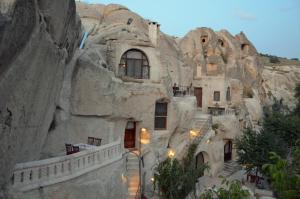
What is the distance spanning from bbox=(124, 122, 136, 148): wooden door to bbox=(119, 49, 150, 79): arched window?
11.3ft

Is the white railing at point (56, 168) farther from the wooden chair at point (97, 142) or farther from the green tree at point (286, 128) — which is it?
the green tree at point (286, 128)

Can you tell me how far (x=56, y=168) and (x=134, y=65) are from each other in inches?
572

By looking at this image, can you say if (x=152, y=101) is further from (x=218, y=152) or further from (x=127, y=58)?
(x=218, y=152)

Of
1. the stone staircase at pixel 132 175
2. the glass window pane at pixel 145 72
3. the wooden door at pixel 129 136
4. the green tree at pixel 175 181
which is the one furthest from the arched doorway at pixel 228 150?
the green tree at pixel 175 181

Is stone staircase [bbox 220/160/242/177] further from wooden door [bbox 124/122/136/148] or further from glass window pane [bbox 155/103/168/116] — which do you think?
wooden door [bbox 124/122/136/148]

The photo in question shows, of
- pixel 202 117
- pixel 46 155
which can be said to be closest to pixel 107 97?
pixel 46 155

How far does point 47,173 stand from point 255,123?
1380 inches

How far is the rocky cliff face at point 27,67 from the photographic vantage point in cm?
814

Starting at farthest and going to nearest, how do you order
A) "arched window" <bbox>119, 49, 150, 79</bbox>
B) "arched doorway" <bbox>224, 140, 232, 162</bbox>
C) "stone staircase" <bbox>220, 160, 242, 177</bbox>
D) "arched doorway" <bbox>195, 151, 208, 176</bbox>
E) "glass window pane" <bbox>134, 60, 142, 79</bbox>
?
1. "arched doorway" <bbox>224, 140, 232, 162</bbox>
2. "stone staircase" <bbox>220, 160, 242, 177</bbox>
3. "arched doorway" <bbox>195, 151, 208, 176</bbox>
4. "glass window pane" <bbox>134, 60, 142, 79</bbox>
5. "arched window" <bbox>119, 49, 150, 79</bbox>

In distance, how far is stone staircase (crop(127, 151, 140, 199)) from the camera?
2004 cm

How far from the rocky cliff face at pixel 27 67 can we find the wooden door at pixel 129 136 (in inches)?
474

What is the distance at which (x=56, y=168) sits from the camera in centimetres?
1071

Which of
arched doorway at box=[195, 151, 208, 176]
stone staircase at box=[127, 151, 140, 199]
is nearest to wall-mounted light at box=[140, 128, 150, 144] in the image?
stone staircase at box=[127, 151, 140, 199]

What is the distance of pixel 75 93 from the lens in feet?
66.2
